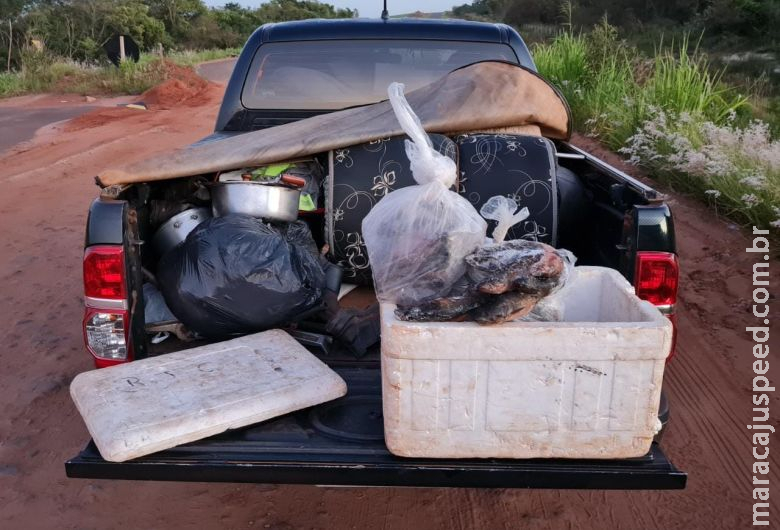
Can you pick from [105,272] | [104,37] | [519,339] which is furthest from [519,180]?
[104,37]

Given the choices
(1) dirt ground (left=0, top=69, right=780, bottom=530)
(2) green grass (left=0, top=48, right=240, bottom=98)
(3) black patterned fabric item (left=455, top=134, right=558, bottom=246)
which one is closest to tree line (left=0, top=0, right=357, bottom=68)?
(2) green grass (left=0, top=48, right=240, bottom=98)

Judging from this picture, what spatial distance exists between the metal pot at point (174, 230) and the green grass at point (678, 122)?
4.28m

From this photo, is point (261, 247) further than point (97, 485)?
No

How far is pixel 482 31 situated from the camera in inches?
172

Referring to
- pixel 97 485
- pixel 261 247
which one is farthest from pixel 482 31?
pixel 97 485

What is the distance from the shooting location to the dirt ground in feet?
9.77

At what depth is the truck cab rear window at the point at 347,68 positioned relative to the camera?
428 cm

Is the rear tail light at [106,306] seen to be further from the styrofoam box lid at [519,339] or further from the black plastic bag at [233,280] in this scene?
the styrofoam box lid at [519,339]

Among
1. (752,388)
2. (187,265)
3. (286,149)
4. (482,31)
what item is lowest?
(752,388)

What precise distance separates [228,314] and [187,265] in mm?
239

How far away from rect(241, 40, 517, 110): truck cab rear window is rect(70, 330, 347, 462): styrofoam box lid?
213cm

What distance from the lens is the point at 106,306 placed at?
249 centimetres

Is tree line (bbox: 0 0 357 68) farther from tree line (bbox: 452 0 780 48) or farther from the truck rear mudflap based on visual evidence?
the truck rear mudflap

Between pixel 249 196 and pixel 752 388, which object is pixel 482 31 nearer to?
pixel 249 196
